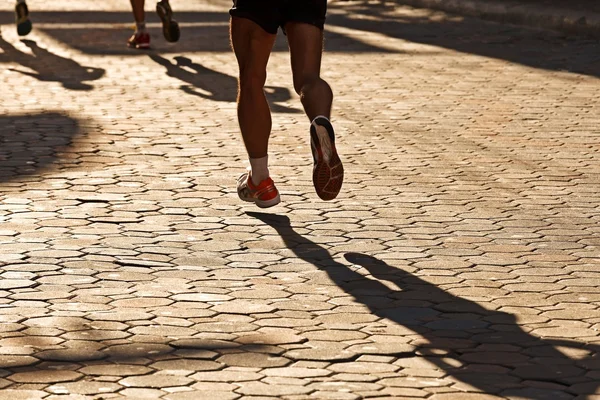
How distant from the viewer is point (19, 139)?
30.5 feet

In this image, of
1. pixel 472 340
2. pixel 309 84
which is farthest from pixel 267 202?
pixel 472 340

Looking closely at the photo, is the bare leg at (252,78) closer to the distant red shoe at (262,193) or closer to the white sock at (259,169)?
the white sock at (259,169)

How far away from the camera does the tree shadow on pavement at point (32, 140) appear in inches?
328

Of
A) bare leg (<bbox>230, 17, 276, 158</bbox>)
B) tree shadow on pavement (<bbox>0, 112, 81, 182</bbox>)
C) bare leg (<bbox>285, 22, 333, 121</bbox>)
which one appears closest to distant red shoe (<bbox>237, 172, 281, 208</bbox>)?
bare leg (<bbox>230, 17, 276, 158</bbox>)

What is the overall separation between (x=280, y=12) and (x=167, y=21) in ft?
27.9

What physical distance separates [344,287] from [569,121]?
489 centimetres

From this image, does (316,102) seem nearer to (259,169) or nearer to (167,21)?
(259,169)

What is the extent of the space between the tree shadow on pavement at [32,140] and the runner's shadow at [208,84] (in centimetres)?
162

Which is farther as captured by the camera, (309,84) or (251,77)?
(251,77)

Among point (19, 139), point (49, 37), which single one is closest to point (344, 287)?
point (19, 139)

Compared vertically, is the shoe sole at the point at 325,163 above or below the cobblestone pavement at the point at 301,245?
above

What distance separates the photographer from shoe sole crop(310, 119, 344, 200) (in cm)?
612

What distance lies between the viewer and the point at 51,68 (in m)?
13.4

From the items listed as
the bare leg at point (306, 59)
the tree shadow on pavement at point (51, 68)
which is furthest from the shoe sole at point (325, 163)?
the tree shadow on pavement at point (51, 68)
